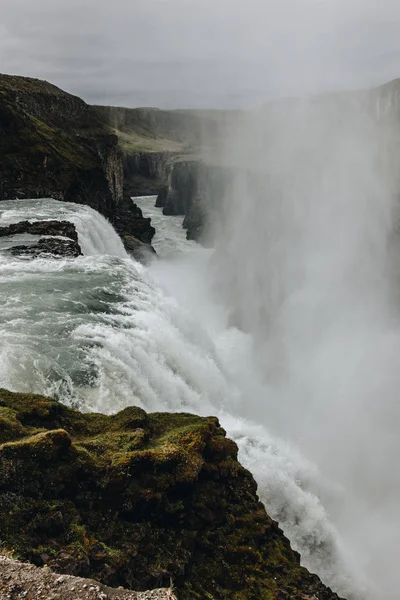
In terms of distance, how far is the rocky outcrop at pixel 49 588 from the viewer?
534 cm

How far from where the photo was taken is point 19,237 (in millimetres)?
29797

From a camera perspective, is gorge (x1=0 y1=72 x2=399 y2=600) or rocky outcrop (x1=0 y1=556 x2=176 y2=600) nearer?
rocky outcrop (x1=0 y1=556 x2=176 y2=600)

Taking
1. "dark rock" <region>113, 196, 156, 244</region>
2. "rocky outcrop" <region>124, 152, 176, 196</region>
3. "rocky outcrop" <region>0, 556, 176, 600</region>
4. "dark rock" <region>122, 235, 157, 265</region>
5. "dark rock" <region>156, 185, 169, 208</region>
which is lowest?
"dark rock" <region>122, 235, 157, 265</region>

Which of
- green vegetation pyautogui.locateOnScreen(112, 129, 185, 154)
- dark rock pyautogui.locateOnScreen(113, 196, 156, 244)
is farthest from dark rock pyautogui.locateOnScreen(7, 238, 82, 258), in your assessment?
green vegetation pyautogui.locateOnScreen(112, 129, 185, 154)

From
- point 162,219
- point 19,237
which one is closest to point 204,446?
point 19,237

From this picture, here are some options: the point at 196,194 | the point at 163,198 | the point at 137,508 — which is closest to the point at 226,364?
the point at 137,508

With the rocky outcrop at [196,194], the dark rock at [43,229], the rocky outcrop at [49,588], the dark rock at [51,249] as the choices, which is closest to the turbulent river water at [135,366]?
the dark rock at [51,249]

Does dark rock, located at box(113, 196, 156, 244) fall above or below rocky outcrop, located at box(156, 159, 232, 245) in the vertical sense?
below

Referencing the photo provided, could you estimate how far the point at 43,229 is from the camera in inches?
1225

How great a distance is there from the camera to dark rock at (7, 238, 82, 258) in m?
26.5

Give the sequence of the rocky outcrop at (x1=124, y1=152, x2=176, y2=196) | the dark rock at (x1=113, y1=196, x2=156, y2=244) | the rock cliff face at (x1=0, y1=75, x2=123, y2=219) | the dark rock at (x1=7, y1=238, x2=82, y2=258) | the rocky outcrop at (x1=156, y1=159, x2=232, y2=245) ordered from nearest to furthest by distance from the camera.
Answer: the dark rock at (x1=7, y1=238, x2=82, y2=258) → the rock cliff face at (x1=0, y1=75, x2=123, y2=219) → the dark rock at (x1=113, y1=196, x2=156, y2=244) → the rocky outcrop at (x1=156, y1=159, x2=232, y2=245) → the rocky outcrop at (x1=124, y1=152, x2=176, y2=196)

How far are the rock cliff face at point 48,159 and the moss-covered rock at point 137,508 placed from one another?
42.0m

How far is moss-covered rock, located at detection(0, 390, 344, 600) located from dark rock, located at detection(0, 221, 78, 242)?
22.1 meters

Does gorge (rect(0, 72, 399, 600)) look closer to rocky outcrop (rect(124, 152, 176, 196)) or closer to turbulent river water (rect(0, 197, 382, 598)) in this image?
turbulent river water (rect(0, 197, 382, 598))
